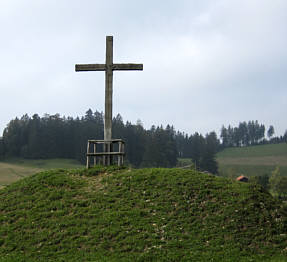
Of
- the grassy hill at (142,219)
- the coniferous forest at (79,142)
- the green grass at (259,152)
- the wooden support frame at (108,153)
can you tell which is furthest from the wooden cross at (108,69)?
the green grass at (259,152)

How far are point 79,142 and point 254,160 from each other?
68848 mm

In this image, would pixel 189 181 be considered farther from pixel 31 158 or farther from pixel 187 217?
pixel 31 158

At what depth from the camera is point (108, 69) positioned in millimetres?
16359

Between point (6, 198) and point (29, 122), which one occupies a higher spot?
point (29, 122)

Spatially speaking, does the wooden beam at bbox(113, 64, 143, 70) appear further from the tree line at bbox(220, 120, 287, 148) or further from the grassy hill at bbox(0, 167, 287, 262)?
the tree line at bbox(220, 120, 287, 148)

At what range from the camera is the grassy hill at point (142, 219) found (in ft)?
29.8

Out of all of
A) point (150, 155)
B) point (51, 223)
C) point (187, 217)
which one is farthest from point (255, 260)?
point (150, 155)

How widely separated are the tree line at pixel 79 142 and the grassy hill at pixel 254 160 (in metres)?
12.4

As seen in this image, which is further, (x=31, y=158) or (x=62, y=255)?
(x=31, y=158)

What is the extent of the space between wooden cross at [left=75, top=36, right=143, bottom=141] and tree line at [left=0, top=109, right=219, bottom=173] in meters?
83.2

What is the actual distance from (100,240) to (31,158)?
338 ft

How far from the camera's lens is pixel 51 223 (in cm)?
1088

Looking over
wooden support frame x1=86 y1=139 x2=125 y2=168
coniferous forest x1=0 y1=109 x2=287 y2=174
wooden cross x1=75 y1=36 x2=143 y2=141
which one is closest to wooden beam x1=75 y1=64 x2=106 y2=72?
wooden cross x1=75 y1=36 x2=143 y2=141

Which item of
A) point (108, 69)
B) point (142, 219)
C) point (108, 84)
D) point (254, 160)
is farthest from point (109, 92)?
point (254, 160)
